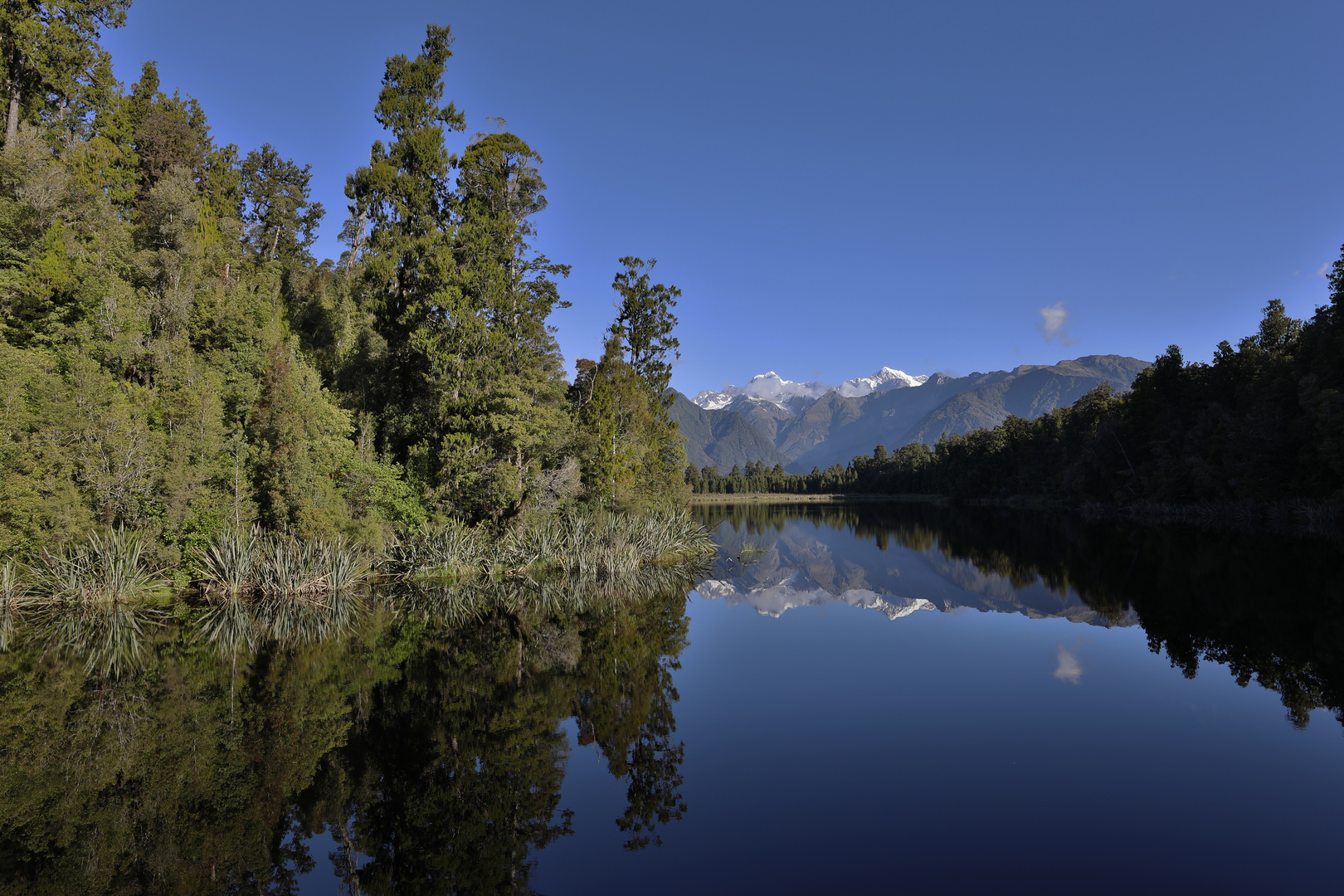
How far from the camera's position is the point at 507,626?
16.0 metres

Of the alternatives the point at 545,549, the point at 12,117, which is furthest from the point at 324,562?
the point at 12,117

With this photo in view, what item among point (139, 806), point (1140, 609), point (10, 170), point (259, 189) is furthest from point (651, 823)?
point (259, 189)

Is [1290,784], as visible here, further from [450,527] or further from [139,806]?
[450,527]

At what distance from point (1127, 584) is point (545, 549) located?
2143cm

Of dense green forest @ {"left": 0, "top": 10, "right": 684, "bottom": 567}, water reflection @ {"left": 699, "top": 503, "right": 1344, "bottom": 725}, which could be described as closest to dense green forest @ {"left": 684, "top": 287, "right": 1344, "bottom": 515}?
water reflection @ {"left": 699, "top": 503, "right": 1344, "bottom": 725}

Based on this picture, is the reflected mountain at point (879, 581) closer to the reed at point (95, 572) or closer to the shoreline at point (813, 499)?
the reed at point (95, 572)

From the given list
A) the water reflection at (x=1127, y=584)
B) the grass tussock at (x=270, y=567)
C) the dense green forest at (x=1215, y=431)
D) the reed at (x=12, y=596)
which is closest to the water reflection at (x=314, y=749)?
the reed at (x=12, y=596)

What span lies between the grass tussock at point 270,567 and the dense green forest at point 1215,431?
3774 centimetres

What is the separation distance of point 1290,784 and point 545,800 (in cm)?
909

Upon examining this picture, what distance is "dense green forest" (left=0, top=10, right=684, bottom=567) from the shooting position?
697 inches

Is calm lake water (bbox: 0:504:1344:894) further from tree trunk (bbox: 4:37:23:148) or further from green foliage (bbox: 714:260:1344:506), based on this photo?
green foliage (bbox: 714:260:1344:506)

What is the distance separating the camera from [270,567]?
59.4 ft

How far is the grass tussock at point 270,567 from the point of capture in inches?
704

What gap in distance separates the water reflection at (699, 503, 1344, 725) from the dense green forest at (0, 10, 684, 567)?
411 inches
